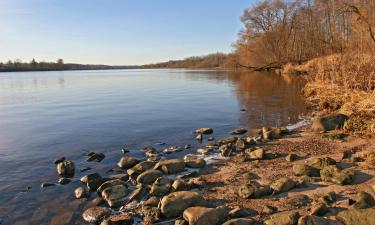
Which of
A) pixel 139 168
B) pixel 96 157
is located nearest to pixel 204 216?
pixel 139 168

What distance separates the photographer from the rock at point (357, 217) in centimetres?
578

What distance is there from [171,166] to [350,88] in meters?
10.8

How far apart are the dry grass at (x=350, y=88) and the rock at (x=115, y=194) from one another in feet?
29.2

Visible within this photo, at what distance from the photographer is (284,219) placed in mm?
6105

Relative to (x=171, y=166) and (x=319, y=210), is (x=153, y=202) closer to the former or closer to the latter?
(x=171, y=166)

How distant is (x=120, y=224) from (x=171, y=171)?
10.7ft

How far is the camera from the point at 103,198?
326 inches

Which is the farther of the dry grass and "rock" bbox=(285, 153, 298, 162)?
the dry grass

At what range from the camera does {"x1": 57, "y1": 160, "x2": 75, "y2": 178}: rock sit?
10.3m

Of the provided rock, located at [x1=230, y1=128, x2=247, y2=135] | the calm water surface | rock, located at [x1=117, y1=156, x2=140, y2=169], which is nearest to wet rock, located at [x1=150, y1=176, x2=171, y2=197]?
the calm water surface

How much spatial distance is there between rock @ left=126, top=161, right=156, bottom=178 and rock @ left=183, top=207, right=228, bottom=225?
11.6 feet

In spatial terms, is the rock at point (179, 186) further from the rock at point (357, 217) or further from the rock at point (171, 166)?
the rock at point (357, 217)

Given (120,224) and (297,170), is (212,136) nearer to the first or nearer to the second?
(297,170)

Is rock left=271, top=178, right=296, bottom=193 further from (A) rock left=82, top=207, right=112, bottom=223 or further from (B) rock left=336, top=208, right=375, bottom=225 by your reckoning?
(A) rock left=82, top=207, right=112, bottom=223
